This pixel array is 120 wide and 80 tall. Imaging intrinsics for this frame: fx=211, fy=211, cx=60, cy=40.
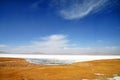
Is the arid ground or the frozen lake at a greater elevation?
the frozen lake

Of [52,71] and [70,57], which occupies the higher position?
[70,57]

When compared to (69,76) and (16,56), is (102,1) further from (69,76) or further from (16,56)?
(16,56)

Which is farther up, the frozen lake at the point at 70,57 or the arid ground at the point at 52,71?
the frozen lake at the point at 70,57

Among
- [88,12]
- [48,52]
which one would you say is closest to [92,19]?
[88,12]

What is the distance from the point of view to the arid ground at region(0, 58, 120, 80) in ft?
10.9

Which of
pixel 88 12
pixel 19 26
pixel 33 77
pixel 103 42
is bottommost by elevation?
pixel 33 77

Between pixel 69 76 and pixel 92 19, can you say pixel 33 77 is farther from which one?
pixel 92 19

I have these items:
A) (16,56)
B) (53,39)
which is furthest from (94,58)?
(16,56)

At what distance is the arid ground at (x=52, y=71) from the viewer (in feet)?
10.9

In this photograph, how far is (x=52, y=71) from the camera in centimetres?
336

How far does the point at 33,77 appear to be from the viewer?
3.30 metres

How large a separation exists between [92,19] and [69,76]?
100 cm

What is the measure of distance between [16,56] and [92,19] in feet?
4.52

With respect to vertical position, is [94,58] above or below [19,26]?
below
